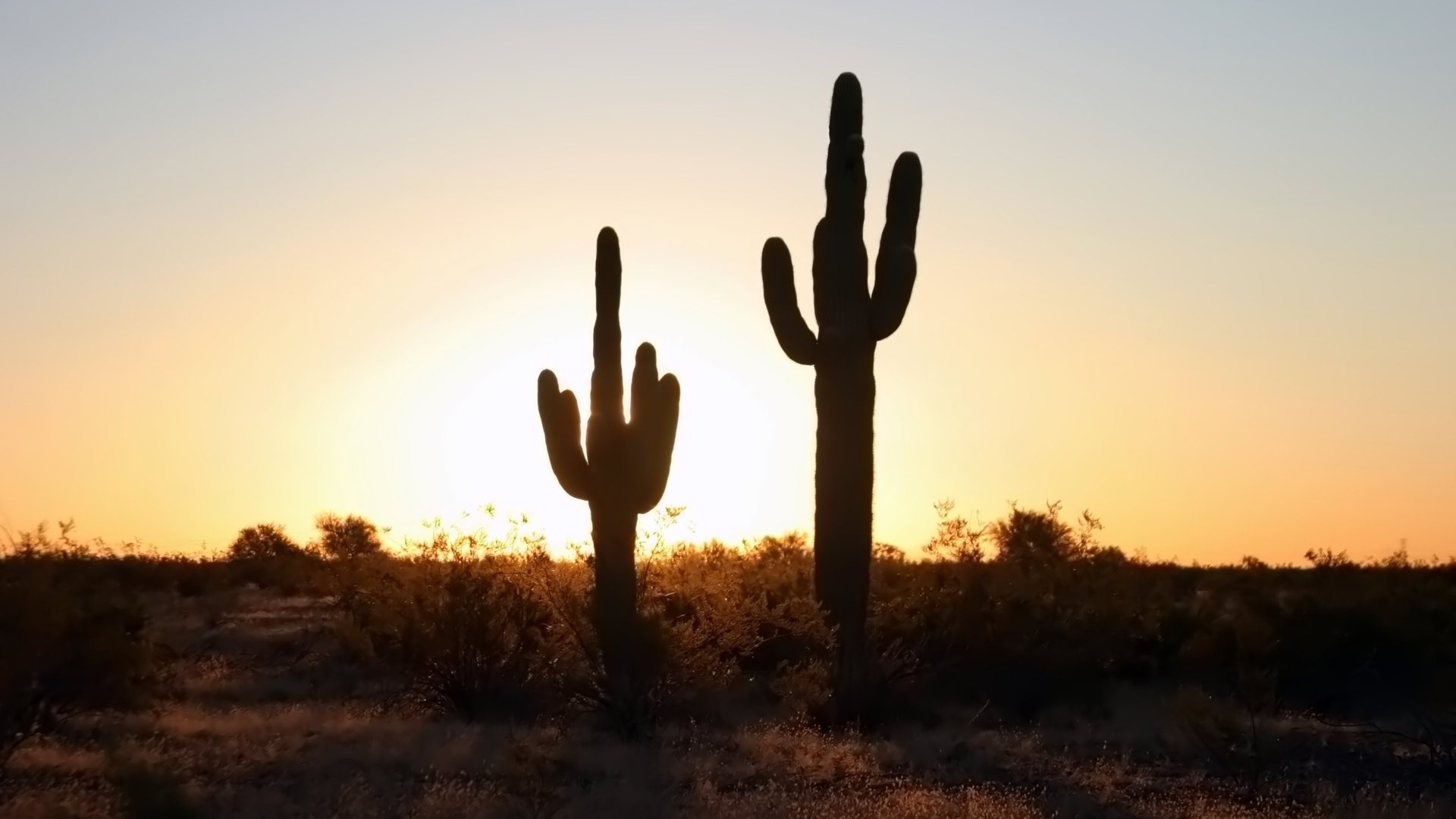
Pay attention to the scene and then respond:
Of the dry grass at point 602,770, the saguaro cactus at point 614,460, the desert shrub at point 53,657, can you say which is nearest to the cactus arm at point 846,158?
the saguaro cactus at point 614,460

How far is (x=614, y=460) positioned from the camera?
18469 mm

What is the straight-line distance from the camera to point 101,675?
15641 mm

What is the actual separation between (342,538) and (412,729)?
3594 centimetres

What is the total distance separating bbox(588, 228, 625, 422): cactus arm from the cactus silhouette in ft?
8.11

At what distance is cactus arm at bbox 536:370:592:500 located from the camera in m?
18.6

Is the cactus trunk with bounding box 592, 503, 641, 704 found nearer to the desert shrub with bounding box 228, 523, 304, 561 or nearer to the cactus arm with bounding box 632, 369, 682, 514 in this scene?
the cactus arm with bounding box 632, 369, 682, 514

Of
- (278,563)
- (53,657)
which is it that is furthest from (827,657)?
(278,563)

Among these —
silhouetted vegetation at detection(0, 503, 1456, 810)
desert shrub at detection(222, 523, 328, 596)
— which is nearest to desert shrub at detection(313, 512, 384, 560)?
desert shrub at detection(222, 523, 328, 596)

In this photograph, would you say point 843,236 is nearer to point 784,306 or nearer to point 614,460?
point 784,306

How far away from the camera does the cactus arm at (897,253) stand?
1992 centimetres

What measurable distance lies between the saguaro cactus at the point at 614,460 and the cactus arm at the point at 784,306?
2.25 metres

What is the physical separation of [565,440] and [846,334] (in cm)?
402

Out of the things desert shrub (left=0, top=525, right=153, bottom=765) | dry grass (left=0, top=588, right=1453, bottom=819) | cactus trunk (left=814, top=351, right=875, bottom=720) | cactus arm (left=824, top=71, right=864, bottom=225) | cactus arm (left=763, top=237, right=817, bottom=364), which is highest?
cactus arm (left=824, top=71, right=864, bottom=225)

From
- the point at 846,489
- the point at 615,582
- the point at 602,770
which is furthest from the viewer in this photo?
the point at 846,489
